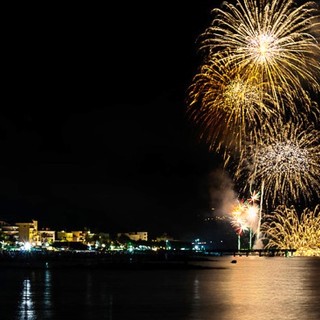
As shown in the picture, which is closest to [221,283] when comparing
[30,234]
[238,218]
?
[238,218]

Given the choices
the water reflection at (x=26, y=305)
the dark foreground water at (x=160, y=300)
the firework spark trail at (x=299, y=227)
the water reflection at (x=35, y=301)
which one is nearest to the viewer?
the water reflection at (x=26, y=305)

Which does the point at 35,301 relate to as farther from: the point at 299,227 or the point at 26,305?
the point at 299,227

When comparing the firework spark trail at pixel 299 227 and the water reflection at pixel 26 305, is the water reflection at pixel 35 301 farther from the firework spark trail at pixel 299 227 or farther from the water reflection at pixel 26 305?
the firework spark trail at pixel 299 227

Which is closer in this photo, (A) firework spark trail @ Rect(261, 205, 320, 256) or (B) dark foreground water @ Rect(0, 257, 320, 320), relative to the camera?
(B) dark foreground water @ Rect(0, 257, 320, 320)

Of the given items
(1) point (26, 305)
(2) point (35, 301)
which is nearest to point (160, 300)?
(2) point (35, 301)

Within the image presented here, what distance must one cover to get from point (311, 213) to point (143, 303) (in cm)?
6815

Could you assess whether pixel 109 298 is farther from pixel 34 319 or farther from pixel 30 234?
pixel 30 234

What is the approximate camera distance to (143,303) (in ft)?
89.2

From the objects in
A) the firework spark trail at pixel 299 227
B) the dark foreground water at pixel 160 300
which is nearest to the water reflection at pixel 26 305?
the dark foreground water at pixel 160 300

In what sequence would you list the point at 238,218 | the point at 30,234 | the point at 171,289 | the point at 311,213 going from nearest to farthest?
the point at 171,289 → the point at 238,218 → the point at 311,213 → the point at 30,234

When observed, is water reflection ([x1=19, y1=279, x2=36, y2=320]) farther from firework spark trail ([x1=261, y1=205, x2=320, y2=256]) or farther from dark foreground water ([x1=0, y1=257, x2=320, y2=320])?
firework spark trail ([x1=261, y1=205, x2=320, y2=256])

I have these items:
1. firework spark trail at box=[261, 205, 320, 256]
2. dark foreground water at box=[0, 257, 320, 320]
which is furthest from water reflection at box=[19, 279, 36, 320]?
firework spark trail at box=[261, 205, 320, 256]

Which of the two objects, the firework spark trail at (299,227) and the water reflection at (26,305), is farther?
the firework spark trail at (299,227)

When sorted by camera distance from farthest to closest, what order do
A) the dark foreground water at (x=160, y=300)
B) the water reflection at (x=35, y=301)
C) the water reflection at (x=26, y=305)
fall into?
the dark foreground water at (x=160, y=300) < the water reflection at (x=35, y=301) < the water reflection at (x=26, y=305)
